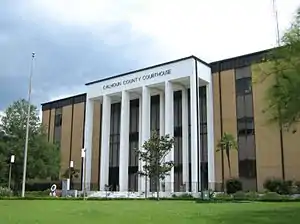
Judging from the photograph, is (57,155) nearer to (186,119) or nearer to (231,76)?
(186,119)

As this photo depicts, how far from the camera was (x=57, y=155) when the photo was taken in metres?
61.8

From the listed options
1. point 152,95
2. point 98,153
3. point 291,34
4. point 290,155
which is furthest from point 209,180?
point 291,34

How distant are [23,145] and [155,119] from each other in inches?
789

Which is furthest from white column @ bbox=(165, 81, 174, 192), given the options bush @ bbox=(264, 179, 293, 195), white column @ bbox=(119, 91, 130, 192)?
bush @ bbox=(264, 179, 293, 195)

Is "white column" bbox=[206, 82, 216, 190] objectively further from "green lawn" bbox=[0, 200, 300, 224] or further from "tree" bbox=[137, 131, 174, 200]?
"green lawn" bbox=[0, 200, 300, 224]

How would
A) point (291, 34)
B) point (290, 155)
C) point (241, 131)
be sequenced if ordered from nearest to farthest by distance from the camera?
1. point (291, 34)
2. point (290, 155)
3. point (241, 131)

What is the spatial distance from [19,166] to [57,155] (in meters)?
6.46

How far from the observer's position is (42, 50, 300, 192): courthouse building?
174 ft

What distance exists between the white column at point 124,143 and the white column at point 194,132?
11.4 metres

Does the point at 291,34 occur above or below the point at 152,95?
below

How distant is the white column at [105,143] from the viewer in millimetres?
63484

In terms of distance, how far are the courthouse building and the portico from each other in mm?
128

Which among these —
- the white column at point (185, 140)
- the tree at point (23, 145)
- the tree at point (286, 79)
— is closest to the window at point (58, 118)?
the tree at point (23, 145)

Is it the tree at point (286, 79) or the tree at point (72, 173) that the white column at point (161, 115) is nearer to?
the tree at point (72, 173)
